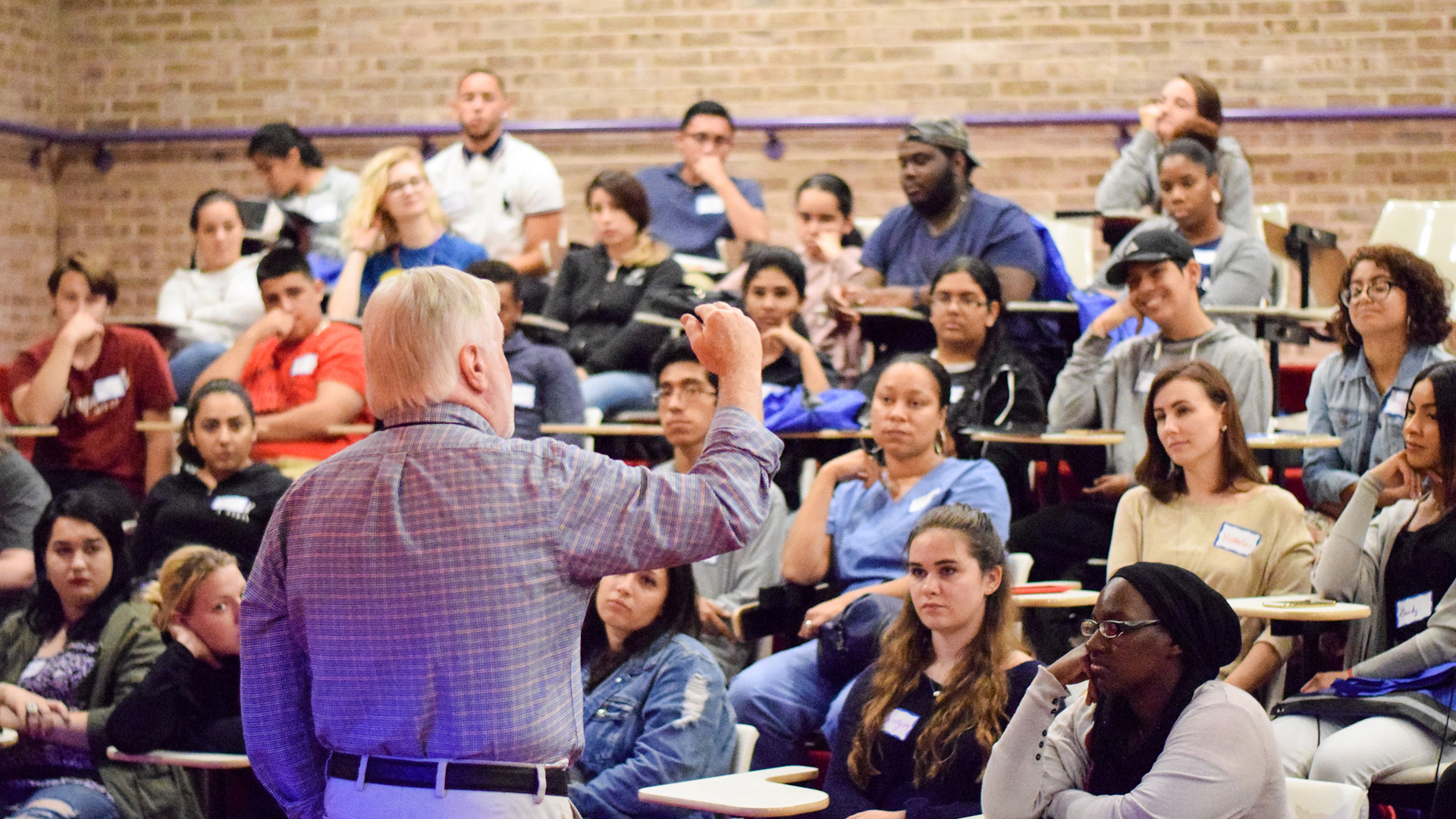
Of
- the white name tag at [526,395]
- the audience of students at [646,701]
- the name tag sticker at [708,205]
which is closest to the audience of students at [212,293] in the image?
the white name tag at [526,395]

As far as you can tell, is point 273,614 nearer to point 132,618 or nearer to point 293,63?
point 132,618

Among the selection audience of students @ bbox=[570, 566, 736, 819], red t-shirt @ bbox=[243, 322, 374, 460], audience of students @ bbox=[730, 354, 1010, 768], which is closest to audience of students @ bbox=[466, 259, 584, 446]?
red t-shirt @ bbox=[243, 322, 374, 460]

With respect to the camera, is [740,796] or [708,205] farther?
[708,205]

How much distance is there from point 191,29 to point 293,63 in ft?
2.00

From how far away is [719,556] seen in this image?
3.93m

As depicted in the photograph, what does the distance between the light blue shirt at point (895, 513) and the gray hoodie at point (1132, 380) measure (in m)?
0.58

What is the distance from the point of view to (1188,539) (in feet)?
11.3

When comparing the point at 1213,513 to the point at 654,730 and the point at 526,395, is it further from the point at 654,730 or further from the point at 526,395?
the point at 526,395

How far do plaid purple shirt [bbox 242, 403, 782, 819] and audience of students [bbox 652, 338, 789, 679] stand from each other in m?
1.84

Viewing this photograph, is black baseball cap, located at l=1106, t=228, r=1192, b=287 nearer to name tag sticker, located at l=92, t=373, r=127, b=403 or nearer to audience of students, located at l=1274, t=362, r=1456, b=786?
audience of students, located at l=1274, t=362, r=1456, b=786

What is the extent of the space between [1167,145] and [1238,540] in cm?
273

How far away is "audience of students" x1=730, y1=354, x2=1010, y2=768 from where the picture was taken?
363 centimetres

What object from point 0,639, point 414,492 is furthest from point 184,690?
point 414,492

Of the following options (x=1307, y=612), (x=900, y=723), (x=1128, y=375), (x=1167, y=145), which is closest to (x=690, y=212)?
(x=1167, y=145)
